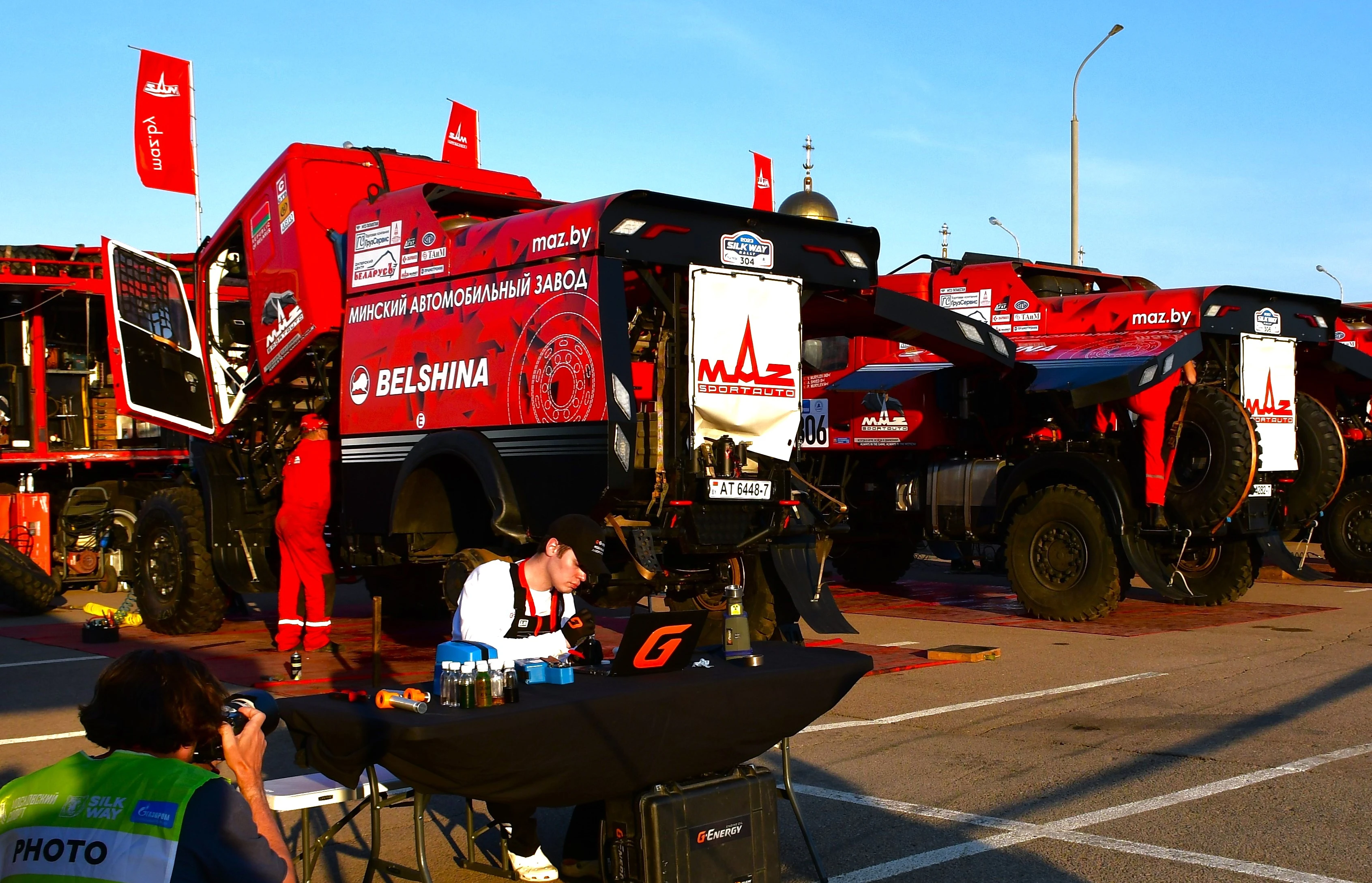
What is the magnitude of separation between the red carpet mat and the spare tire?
1098mm

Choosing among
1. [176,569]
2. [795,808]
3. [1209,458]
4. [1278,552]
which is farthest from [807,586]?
[1278,552]

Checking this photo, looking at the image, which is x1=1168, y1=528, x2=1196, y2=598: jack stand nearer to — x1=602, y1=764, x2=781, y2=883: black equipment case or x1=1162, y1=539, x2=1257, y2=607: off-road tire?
x1=1162, y1=539, x2=1257, y2=607: off-road tire

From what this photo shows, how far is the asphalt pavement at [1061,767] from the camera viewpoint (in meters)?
5.57

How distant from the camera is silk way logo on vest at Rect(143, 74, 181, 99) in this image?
16.0 meters

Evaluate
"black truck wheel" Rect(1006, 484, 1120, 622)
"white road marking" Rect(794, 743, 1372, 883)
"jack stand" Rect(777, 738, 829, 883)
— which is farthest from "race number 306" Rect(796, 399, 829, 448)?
"jack stand" Rect(777, 738, 829, 883)

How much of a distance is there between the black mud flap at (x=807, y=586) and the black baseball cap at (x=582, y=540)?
4.55 metres

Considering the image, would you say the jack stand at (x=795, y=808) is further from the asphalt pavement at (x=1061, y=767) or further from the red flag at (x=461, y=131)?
the red flag at (x=461, y=131)

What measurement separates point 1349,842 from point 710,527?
4507 mm

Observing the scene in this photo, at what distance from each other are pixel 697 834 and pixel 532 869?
0.90 m

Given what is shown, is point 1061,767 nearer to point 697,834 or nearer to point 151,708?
point 697,834

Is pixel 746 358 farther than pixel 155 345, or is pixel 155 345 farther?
pixel 155 345

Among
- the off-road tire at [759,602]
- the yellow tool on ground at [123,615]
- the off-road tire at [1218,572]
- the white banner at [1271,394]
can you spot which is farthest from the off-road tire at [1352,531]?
the yellow tool on ground at [123,615]

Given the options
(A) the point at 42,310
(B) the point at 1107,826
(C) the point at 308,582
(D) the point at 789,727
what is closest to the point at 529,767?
(D) the point at 789,727

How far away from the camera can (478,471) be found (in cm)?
927
